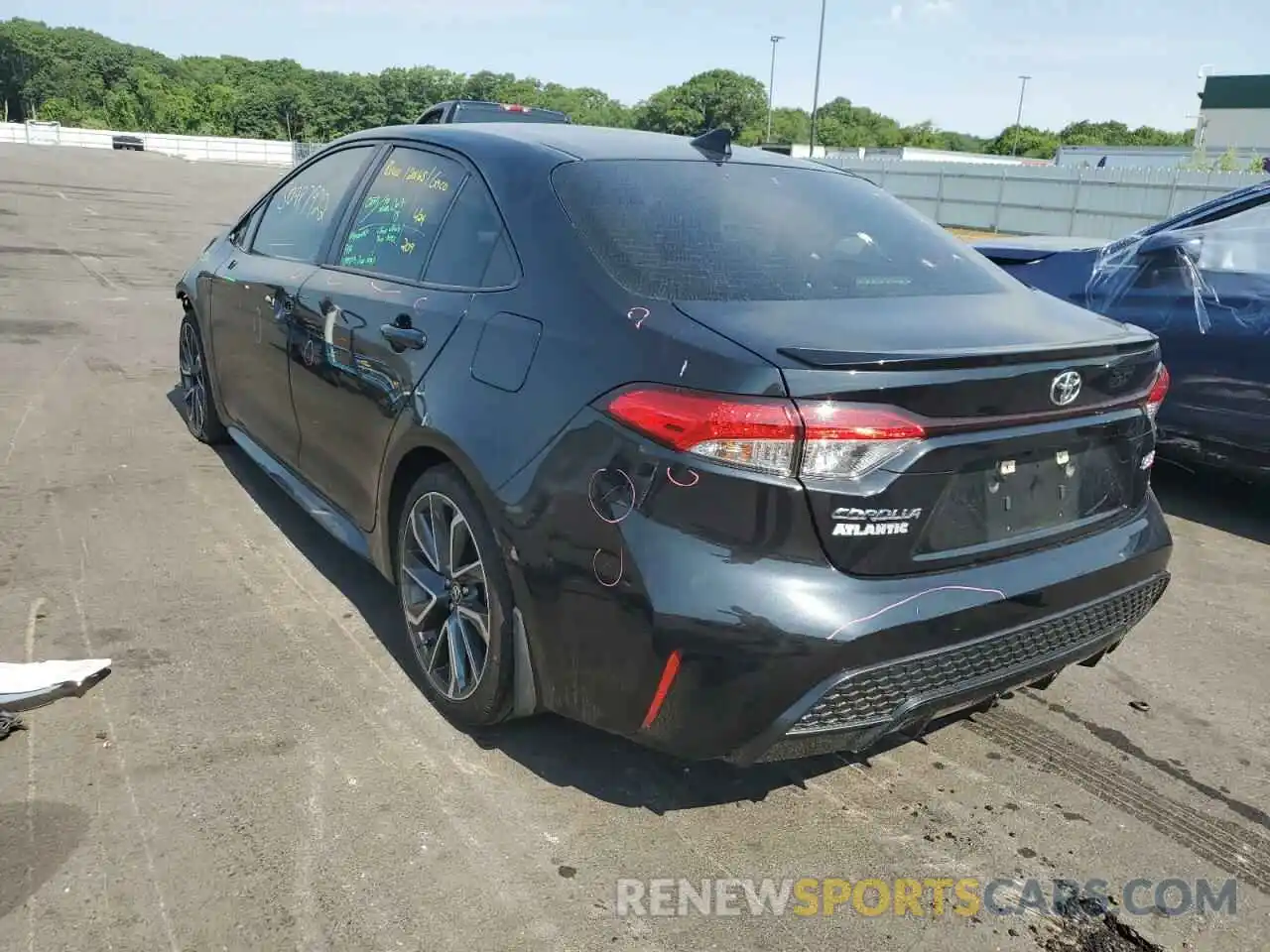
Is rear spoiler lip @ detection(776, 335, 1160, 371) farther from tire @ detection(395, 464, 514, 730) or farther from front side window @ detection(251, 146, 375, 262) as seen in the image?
front side window @ detection(251, 146, 375, 262)

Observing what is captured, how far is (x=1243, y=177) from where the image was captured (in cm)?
2236

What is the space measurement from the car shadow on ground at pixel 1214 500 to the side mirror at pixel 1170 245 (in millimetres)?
1178

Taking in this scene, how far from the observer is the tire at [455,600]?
8.84 feet

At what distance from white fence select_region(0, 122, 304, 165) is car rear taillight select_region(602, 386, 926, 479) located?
6757 centimetres

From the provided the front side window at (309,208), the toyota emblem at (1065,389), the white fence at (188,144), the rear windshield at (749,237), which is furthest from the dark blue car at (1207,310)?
the white fence at (188,144)

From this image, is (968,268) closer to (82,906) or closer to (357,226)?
(357,226)

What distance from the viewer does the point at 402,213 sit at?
11.3 feet

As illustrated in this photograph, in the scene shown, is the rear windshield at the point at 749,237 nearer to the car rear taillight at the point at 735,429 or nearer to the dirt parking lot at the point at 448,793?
the car rear taillight at the point at 735,429

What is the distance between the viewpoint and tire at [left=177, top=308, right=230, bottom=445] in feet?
17.5

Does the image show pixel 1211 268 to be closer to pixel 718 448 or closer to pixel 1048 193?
pixel 718 448

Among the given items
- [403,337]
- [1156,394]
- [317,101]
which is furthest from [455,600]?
[317,101]

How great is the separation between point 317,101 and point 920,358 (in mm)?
110383

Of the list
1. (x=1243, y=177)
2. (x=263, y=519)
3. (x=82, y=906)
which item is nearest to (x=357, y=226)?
(x=263, y=519)

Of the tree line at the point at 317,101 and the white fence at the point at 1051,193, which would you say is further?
the tree line at the point at 317,101
